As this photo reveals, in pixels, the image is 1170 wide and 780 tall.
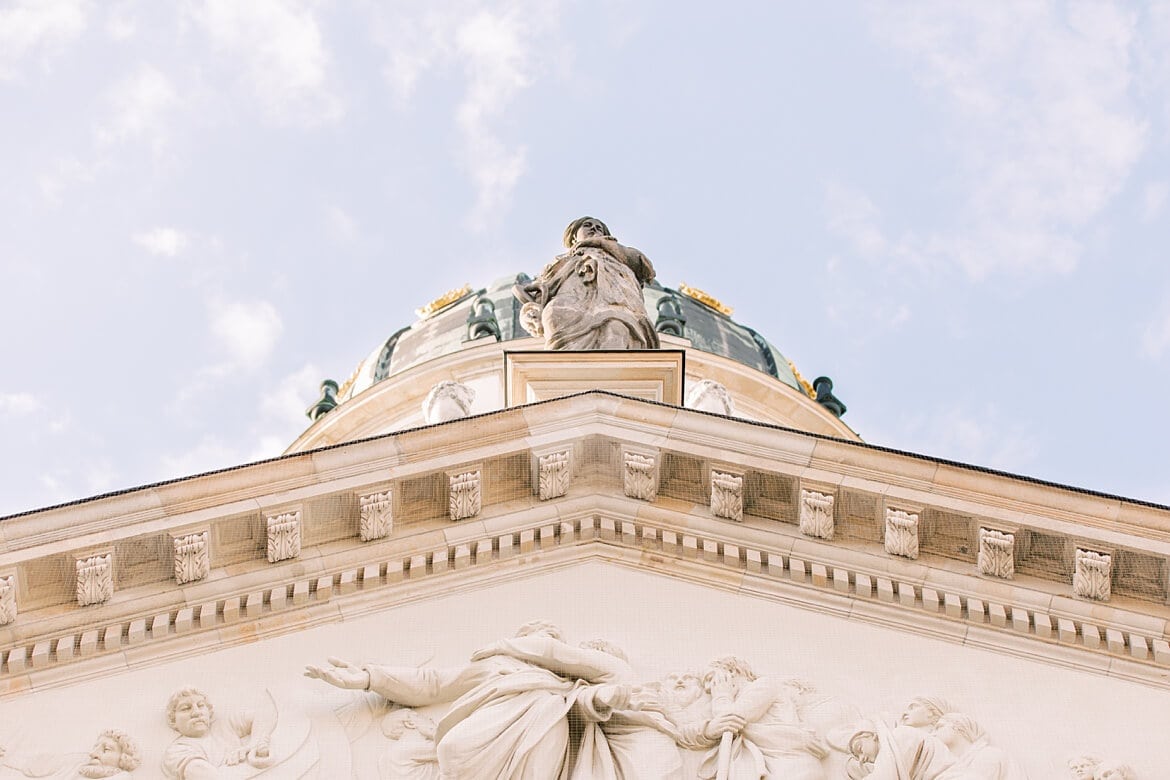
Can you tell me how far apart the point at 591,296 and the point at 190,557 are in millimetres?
5619

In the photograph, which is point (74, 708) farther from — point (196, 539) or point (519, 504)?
point (519, 504)

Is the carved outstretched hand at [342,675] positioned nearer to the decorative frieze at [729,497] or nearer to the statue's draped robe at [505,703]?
the statue's draped robe at [505,703]

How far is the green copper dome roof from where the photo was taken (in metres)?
32.9

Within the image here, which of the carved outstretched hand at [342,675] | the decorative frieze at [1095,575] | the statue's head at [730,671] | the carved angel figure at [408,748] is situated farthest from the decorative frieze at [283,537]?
the decorative frieze at [1095,575]

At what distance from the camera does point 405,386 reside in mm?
31234

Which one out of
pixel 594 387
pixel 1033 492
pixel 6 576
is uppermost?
pixel 594 387

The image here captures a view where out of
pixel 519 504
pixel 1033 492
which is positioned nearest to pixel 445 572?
pixel 519 504

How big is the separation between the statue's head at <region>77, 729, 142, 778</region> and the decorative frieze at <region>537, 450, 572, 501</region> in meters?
3.43

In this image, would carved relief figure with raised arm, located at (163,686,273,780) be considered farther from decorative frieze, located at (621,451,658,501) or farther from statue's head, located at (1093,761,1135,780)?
statue's head, located at (1093,761,1135,780)

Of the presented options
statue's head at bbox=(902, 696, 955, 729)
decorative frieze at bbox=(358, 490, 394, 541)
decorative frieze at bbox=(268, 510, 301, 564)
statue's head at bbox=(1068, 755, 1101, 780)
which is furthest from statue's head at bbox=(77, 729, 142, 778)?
statue's head at bbox=(1068, 755, 1101, 780)

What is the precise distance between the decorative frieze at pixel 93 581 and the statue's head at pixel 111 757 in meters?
1.27

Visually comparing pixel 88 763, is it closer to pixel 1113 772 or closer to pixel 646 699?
pixel 646 699

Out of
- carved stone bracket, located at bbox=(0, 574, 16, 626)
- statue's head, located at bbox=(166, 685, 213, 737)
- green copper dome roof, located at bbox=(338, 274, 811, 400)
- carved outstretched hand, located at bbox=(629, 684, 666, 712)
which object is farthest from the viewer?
green copper dome roof, located at bbox=(338, 274, 811, 400)

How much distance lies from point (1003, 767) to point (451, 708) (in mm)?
3183
